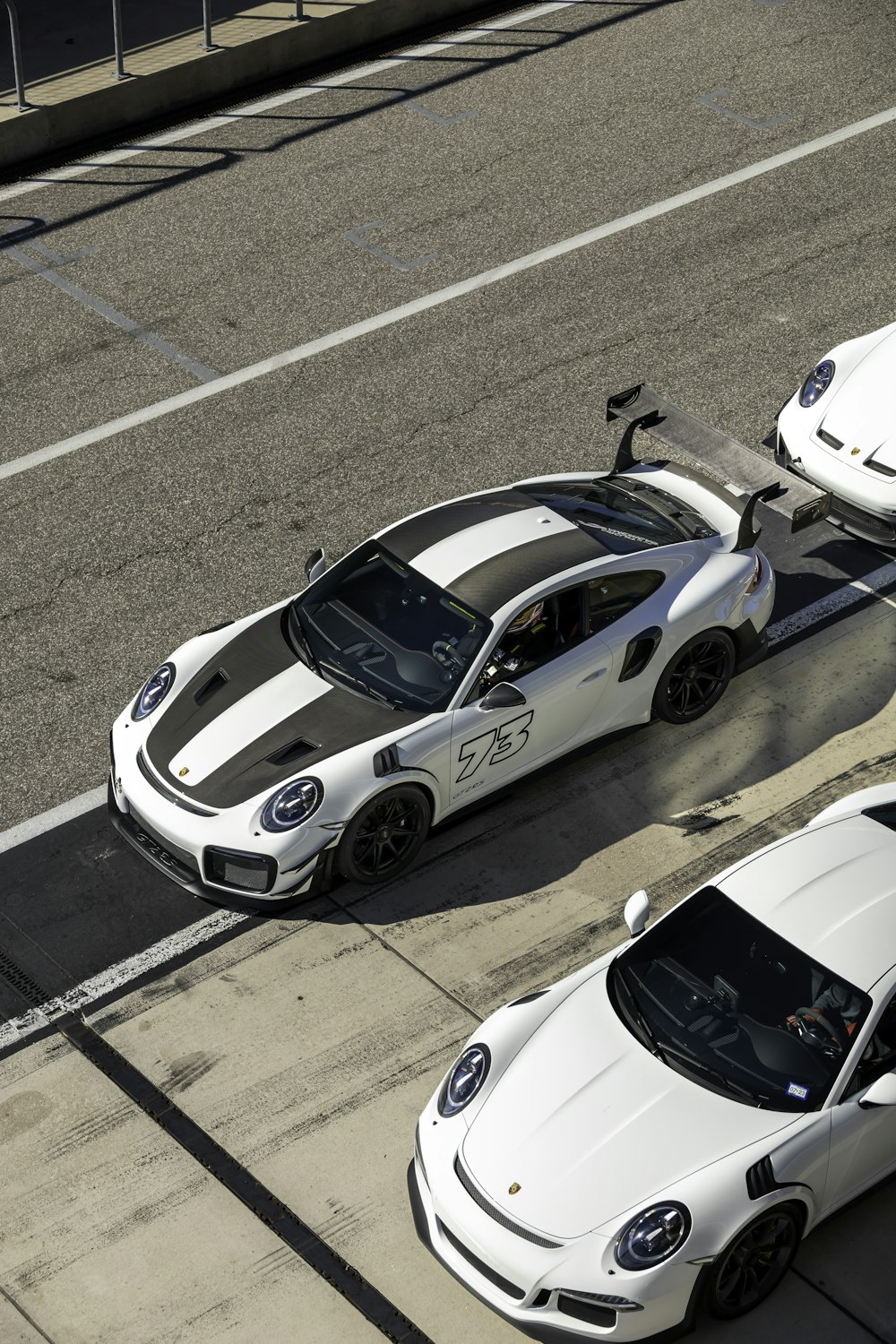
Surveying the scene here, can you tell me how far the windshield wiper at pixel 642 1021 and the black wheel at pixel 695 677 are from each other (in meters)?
2.68

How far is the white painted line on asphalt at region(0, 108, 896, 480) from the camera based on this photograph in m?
12.8

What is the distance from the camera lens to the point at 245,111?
17219mm

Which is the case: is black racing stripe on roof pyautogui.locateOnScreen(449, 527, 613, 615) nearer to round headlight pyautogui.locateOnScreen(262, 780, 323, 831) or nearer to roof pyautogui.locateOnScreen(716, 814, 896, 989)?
round headlight pyautogui.locateOnScreen(262, 780, 323, 831)

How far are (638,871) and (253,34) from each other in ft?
37.7

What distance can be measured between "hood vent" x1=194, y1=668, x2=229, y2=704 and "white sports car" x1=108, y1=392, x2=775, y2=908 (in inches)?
0.9

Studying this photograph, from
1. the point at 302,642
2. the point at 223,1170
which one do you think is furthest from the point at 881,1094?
the point at 302,642

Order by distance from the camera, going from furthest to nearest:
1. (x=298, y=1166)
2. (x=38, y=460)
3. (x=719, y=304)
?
(x=719, y=304) → (x=38, y=460) → (x=298, y=1166)

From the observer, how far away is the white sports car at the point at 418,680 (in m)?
8.91

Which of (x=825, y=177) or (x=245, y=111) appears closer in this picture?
(x=825, y=177)

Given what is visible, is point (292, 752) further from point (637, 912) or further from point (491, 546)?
point (637, 912)

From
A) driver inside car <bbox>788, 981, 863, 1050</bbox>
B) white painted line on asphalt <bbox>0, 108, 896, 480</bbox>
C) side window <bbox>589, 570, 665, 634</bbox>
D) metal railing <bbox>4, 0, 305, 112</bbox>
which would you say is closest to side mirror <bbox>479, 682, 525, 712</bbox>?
side window <bbox>589, 570, 665, 634</bbox>

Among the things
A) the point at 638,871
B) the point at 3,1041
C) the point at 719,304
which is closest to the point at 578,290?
the point at 719,304

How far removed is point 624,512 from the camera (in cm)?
1037

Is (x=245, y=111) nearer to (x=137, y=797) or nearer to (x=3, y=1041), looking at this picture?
(x=137, y=797)
